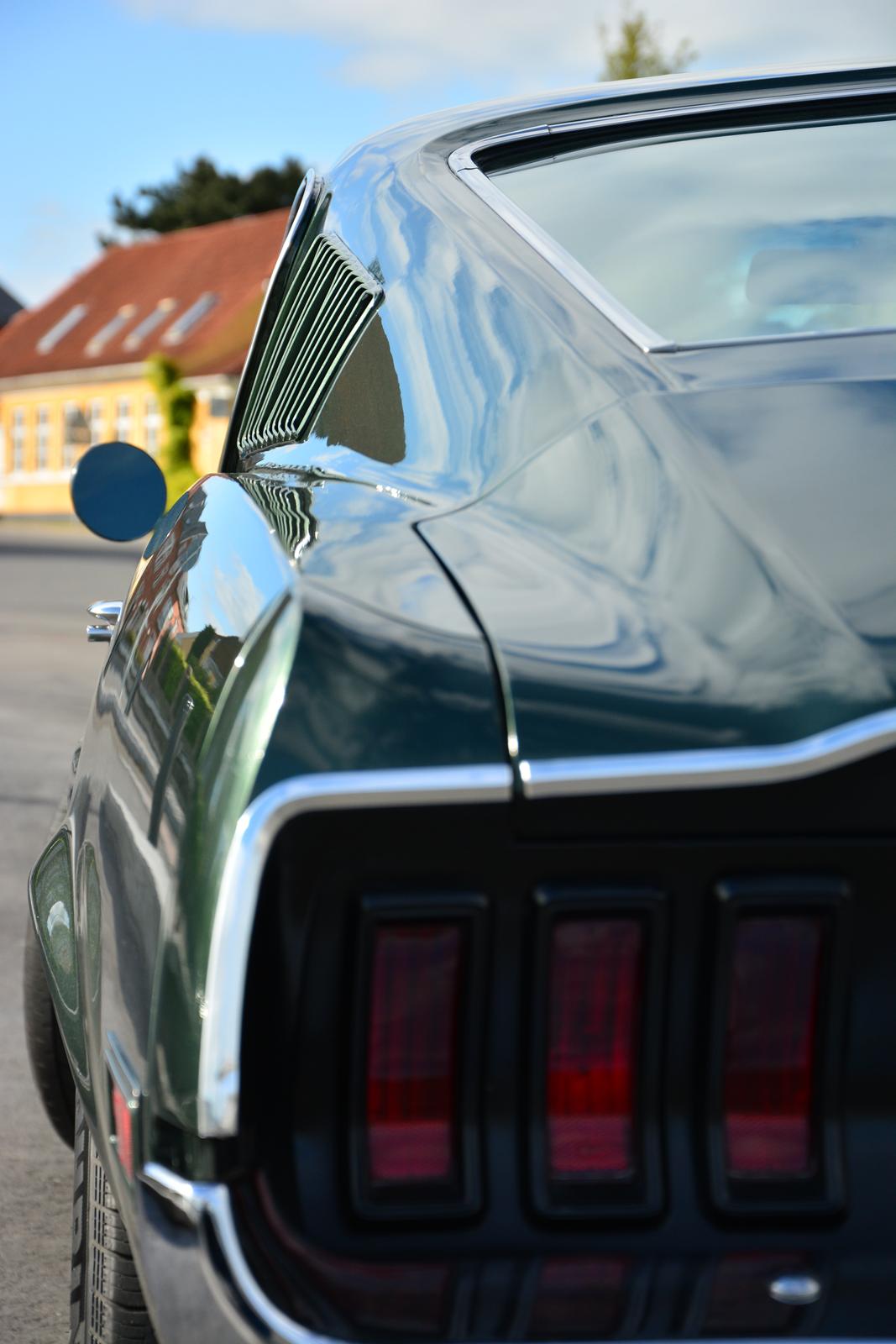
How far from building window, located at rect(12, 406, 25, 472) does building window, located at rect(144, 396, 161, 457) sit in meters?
9.70

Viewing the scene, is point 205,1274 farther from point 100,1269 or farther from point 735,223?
point 735,223

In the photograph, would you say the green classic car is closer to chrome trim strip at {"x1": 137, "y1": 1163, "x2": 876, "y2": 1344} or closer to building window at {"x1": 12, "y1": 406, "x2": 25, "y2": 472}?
chrome trim strip at {"x1": 137, "y1": 1163, "x2": 876, "y2": 1344}

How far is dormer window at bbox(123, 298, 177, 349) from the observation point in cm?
5400

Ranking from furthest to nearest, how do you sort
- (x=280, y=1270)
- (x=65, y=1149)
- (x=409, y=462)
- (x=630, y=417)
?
(x=65, y=1149) → (x=409, y=462) → (x=630, y=417) → (x=280, y=1270)

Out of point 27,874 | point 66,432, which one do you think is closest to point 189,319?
point 66,432

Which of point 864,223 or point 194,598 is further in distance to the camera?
point 864,223

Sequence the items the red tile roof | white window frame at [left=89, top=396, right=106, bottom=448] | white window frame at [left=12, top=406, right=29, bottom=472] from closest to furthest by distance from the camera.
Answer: the red tile roof
white window frame at [left=89, top=396, right=106, bottom=448]
white window frame at [left=12, top=406, right=29, bottom=472]

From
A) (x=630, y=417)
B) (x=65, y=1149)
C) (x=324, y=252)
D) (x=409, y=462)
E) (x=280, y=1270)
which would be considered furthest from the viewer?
(x=65, y=1149)

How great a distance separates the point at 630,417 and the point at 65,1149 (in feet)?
7.29

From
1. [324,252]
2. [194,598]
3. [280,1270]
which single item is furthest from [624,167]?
[280,1270]

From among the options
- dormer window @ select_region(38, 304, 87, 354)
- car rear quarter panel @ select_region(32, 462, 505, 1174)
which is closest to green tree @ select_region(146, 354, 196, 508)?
dormer window @ select_region(38, 304, 87, 354)

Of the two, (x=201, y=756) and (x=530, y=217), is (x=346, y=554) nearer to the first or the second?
(x=201, y=756)

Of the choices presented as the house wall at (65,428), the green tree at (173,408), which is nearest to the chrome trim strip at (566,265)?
the house wall at (65,428)

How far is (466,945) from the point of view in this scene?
1.34 m
